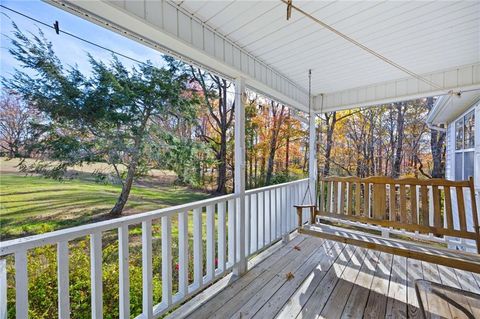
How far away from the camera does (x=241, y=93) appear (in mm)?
2650

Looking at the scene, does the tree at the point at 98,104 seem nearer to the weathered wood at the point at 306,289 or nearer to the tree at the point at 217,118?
the tree at the point at 217,118

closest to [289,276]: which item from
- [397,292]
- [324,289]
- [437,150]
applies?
[324,289]

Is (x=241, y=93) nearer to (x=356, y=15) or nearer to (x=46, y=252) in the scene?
(x=356, y=15)

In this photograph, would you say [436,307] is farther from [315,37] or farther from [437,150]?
[437,150]

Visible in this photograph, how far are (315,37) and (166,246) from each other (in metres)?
2.47

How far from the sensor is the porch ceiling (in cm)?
186

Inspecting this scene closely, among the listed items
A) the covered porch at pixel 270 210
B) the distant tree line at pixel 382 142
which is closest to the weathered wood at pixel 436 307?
the covered porch at pixel 270 210

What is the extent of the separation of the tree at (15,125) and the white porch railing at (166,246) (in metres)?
1.94

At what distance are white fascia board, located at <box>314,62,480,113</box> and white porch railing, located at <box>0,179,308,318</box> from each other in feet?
6.52

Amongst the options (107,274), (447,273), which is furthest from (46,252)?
(447,273)

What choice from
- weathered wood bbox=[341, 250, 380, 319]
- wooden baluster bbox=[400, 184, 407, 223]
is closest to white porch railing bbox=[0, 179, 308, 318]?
weathered wood bbox=[341, 250, 380, 319]

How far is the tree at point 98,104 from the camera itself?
303 centimetres

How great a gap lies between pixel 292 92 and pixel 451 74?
2.15 m

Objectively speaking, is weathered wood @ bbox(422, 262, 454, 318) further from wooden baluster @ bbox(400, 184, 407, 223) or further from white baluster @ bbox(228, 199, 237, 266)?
white baluster @ bbox(228, 199, 237, 266)
